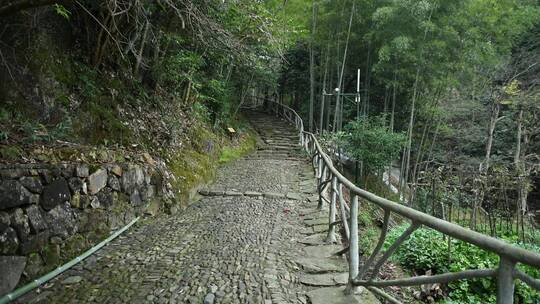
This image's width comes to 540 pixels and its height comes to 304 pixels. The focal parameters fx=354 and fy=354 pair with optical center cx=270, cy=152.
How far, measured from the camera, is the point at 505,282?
47.8 inches

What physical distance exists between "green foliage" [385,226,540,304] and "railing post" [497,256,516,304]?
2.33 metres

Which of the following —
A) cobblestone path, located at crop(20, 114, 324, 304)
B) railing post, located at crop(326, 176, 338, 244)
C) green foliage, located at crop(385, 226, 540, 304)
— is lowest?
green foliage, located at crop(385, 226, 540, 304)

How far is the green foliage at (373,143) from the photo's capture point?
31.0ft

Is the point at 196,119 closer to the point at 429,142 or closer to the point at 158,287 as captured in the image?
the point at 158,287

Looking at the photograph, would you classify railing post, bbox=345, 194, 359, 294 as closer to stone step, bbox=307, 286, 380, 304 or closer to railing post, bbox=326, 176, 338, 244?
stone step, bbox=307, 286, 380, 304

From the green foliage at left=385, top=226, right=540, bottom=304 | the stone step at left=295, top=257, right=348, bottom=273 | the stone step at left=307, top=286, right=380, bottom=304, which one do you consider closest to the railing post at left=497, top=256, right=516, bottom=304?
the stone step at left=307, top=286, right=380, bottom=304

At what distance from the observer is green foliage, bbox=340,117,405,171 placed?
944 cm

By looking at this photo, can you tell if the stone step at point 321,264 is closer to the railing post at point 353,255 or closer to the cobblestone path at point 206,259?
the cobblestone path at point 206,259

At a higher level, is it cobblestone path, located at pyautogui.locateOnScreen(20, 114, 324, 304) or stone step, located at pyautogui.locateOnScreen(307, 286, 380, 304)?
stone step, located at pyautogui.locateOnScreen(307, 286, 380, 304)

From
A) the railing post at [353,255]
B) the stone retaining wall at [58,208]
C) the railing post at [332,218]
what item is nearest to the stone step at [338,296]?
the railing post at [353,255]

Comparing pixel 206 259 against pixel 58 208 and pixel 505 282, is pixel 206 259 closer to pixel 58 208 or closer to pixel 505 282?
pixel 58 208

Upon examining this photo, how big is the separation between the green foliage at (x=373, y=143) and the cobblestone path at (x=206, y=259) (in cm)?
414

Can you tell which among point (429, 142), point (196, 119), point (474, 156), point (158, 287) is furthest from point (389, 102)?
point (158, 287)

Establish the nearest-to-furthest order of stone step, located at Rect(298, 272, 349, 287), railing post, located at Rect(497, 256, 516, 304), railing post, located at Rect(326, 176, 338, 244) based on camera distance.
Result: 1. railing post, located at Rect(497, 256, 516, 304)
2. stone step, located at Rect(298, 272, 349, 287)
3. railing post, located at Rect(326, 176, 338, 244)
